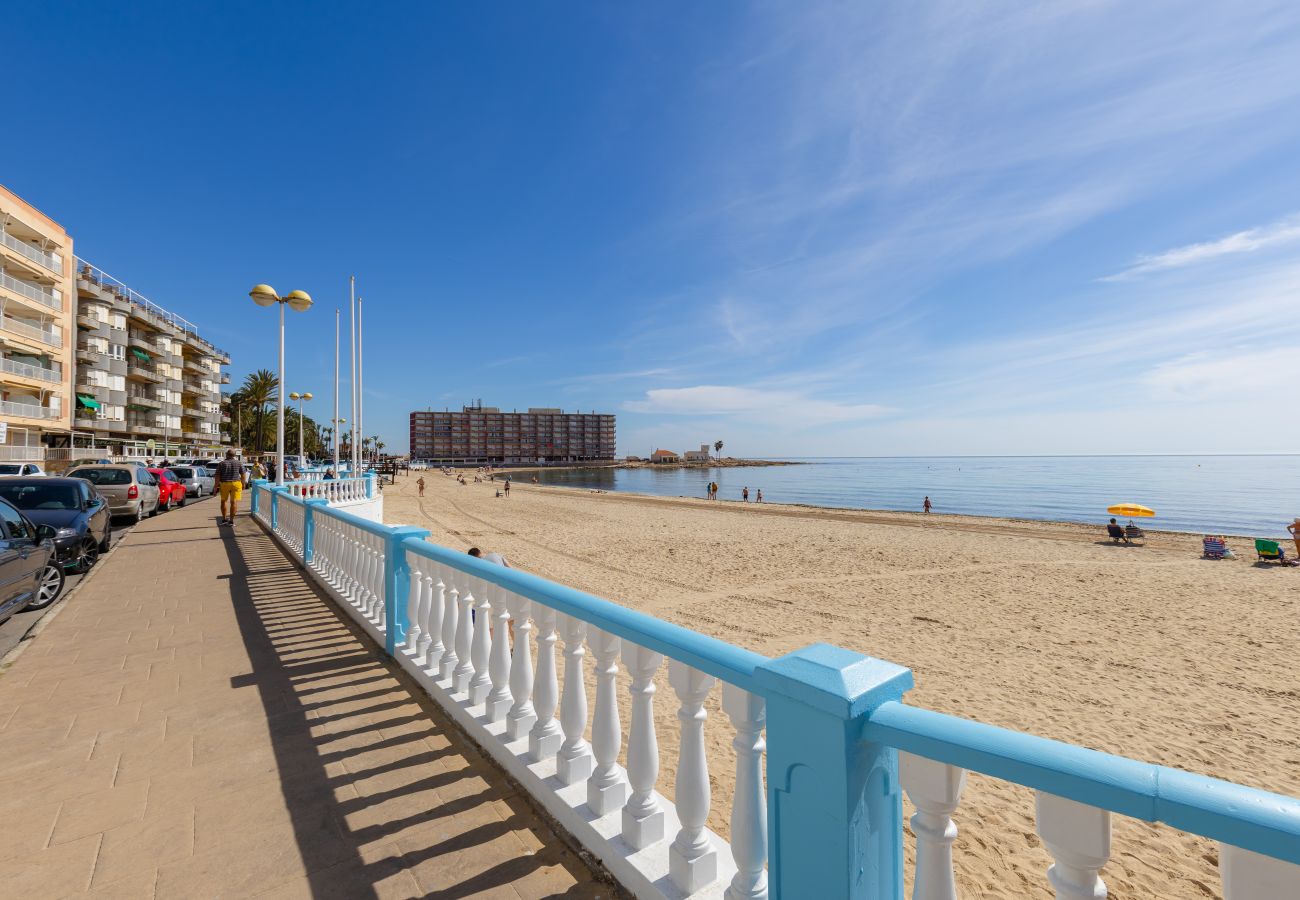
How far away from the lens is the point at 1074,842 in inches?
44.4

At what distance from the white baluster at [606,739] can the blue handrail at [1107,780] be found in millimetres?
1246

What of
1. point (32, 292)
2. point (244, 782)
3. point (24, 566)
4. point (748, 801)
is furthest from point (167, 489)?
point (32, 292)

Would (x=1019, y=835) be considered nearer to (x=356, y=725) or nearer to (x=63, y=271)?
(x=356, y=725)

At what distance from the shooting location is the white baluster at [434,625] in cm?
390

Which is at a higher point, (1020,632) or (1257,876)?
(1257,876)

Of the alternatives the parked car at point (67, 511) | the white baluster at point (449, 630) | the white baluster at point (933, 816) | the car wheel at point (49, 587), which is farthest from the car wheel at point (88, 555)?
the white baluster at point (933, 816)

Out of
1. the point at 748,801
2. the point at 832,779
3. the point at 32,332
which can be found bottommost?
the point at 748,801

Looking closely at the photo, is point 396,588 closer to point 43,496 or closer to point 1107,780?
point 1107,780

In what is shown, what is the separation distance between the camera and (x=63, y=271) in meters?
34.3

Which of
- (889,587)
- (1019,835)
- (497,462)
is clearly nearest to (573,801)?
(1019,835)

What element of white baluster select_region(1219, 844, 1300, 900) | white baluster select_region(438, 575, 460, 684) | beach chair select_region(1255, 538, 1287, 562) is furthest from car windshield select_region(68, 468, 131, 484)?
beach chair select_region(1255, 538, 1287, 562)

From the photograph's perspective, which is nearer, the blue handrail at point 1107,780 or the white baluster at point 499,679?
the blue handrail at point 1107,780

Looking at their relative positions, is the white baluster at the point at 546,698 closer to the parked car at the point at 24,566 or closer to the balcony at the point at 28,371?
the parked car at the point at 24,566

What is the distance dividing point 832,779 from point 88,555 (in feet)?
37.1
